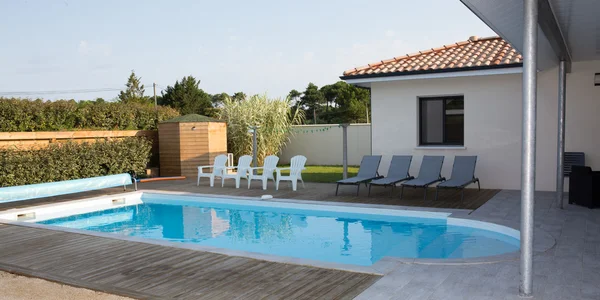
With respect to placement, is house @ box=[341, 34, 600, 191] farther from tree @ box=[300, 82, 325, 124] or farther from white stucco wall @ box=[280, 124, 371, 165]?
tree @ box=[300, 82, 325, 124]

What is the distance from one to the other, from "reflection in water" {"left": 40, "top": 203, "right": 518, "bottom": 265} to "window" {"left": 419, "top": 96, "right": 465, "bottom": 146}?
13.2 feet

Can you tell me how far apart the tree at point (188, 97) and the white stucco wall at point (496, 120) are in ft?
63.1

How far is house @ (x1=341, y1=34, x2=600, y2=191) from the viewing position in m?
10.6

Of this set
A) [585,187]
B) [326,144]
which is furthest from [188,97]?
[585,187]

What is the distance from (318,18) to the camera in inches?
745

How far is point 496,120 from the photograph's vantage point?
11.3m

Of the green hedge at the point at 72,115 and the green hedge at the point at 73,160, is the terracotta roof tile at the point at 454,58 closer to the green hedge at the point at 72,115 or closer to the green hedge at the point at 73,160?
the green hedge at the point at 73,160

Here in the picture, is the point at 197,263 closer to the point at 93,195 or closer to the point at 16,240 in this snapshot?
the point at 16,240

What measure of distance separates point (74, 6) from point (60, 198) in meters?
7.98

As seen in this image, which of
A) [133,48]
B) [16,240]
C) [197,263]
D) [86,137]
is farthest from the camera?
[133,48]

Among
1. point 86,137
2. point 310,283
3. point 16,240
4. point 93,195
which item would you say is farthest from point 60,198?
point 310,283

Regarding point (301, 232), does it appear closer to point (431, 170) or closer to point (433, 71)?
point (431, 170)

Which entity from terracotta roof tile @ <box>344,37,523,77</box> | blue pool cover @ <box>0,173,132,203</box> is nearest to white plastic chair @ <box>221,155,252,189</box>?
blue pool cover @ <box>0,173,132,203</box>

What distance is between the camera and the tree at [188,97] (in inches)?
1201
